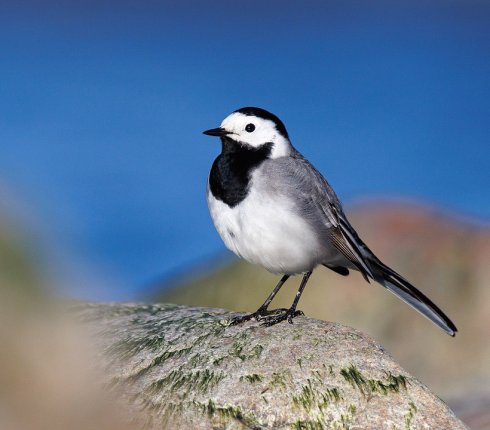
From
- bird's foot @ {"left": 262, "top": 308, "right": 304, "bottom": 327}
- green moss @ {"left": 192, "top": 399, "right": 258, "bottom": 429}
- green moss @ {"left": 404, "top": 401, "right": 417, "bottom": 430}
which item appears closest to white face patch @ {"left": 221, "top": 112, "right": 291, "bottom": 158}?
bird's foot @ {"left": 262, "top": 308, "right": 304, "bottom": 327}

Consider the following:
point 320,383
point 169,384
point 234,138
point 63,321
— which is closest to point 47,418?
point 63,321

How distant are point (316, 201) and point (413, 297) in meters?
1.55

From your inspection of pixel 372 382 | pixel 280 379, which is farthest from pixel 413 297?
pixel 280 379

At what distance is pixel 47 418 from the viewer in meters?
4.93

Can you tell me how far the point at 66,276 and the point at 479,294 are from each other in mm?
10468

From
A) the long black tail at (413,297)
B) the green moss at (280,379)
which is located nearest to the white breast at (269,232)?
the long black tail at (413,297)

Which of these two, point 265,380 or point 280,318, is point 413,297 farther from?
point 265,380

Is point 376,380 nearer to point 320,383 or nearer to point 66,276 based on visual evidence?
point 320,383

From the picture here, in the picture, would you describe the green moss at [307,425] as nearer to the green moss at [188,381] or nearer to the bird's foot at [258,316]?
the green moss at [188,381]

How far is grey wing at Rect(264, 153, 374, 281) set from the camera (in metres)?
6.88

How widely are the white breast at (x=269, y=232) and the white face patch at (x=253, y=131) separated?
65 cm

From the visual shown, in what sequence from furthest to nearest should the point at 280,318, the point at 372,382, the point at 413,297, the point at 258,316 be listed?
the point at 413,297 → the point at 258,316 → the point at 280,318 → the point at 372,382

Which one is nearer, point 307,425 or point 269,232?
point 307,425

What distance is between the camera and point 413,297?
7672mm
